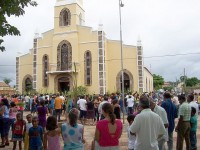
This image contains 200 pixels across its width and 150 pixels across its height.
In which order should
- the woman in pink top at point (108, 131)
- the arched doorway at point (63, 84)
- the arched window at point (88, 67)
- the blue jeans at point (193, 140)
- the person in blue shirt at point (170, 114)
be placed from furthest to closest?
the arched doorway at point (63, 84)
the arched window at point (88, 67)
the blue jeans at point (193, 140)
the person in blue shirt at point (170, 114)
the woman in pink top at point (108, 131)

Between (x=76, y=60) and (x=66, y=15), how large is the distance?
6193 mm

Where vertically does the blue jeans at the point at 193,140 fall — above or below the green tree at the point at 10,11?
below

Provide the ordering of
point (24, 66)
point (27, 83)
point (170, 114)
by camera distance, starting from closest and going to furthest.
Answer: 1. point (170, 114)
2. point (24, 66)
3. point (27, 83)

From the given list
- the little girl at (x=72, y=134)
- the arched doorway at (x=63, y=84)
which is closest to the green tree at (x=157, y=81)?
the arched doorway at (x=63, y=84)

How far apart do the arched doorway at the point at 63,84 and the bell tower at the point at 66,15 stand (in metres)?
6.09

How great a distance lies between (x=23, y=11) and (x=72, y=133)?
303cm

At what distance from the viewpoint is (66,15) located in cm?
4038

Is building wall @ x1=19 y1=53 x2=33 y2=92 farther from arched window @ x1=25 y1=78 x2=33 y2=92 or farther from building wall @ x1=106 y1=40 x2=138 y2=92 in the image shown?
building wall @ x1=106 y1=40 x2=138 y2=92

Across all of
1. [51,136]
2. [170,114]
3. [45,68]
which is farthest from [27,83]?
[51,136]

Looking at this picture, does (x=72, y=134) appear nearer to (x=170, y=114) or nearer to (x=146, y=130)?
(x=146, y=130)

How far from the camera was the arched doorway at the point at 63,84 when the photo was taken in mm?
38906

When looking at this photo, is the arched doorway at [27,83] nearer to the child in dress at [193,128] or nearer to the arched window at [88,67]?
the arched window at [88,67]

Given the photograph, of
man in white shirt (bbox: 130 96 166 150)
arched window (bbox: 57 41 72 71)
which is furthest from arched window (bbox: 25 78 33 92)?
man in white shirt (bbox: 130 96 166 150)

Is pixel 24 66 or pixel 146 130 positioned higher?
pixel 24 66
